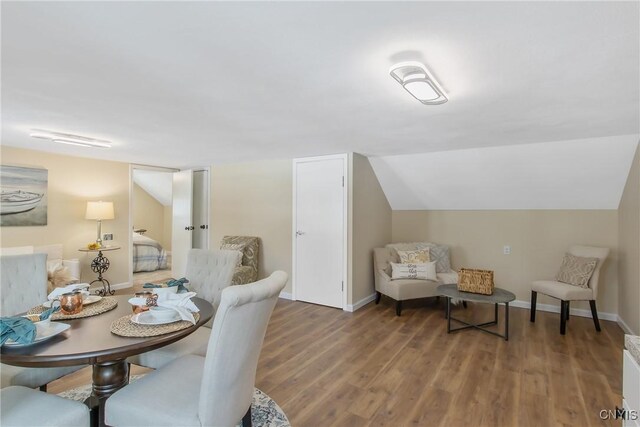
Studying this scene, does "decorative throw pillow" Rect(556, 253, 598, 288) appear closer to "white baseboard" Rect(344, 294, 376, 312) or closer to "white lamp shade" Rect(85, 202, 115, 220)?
"white baseboard" Rect(344, 294, 376, 312)

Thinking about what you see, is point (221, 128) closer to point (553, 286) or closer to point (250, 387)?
point (250, 387)

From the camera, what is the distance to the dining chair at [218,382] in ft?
4.32

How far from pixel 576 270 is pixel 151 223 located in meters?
8.38

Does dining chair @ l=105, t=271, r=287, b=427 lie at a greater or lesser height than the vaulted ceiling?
lesser

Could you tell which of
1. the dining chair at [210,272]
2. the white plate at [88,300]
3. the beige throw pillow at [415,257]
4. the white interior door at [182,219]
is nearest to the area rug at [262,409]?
the dining chair at [210,272]

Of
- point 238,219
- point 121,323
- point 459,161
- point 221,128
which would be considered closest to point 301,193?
point 238,219

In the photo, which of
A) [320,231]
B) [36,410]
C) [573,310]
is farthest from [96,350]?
[573,310]

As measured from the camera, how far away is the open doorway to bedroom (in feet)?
20.4

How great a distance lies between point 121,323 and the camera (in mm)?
1686

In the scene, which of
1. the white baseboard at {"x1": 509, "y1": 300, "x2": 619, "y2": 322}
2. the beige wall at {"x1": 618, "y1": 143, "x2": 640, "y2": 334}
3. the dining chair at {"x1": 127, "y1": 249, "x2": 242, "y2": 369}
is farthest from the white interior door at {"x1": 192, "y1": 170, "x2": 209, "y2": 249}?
the beige wall at {"x1": 618, "y1": 143, "x2": 640, "y2": 334}

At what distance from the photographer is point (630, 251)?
3.42 m

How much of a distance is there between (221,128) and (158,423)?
2445 mm

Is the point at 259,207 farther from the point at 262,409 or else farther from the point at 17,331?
the point at 17,331

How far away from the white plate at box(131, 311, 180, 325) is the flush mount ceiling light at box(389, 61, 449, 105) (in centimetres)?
180
